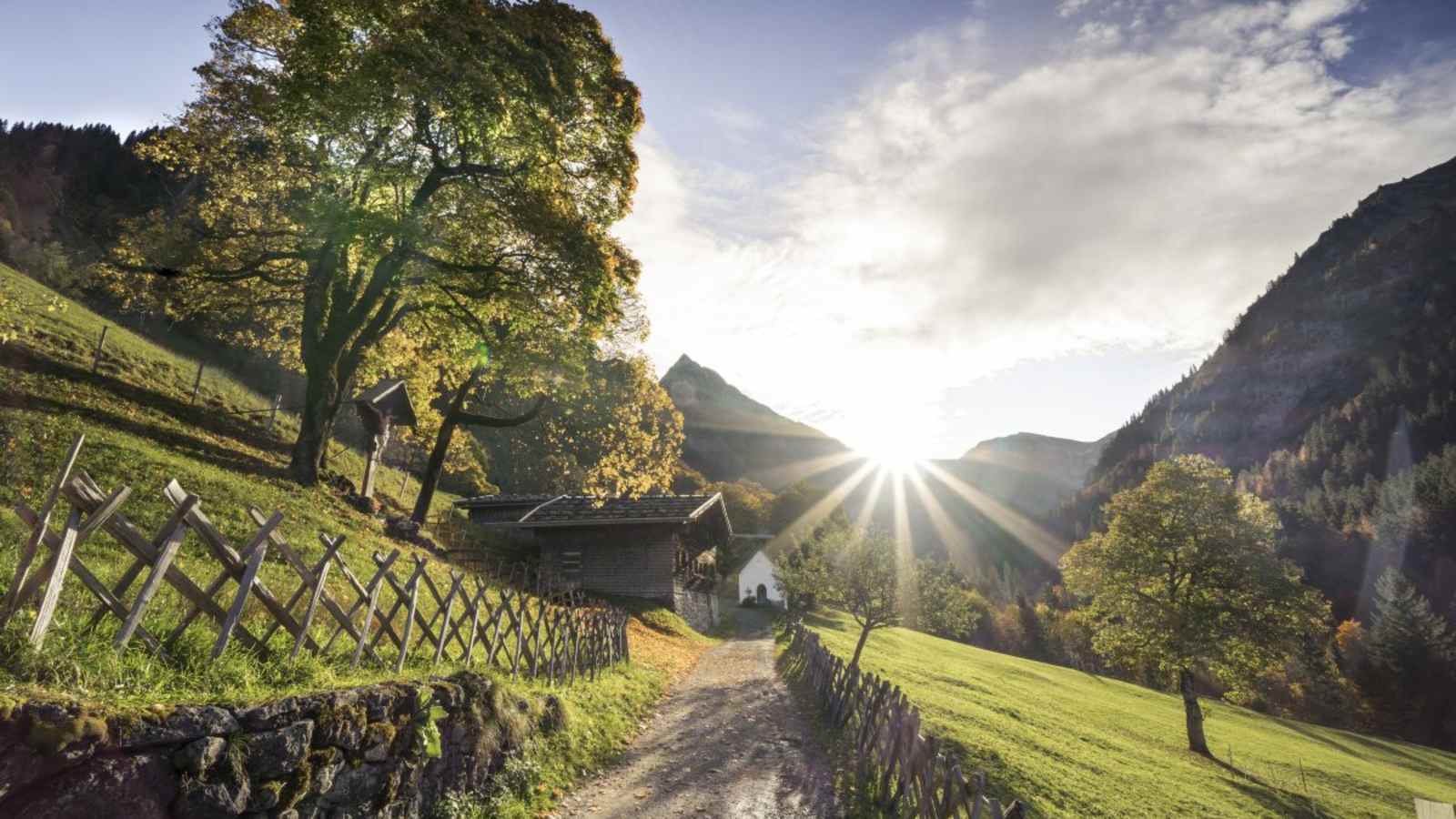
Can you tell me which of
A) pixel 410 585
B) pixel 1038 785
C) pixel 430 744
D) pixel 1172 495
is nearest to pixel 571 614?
pixel 410 585

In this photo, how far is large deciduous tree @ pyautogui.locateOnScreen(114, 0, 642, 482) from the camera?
15.9 meters

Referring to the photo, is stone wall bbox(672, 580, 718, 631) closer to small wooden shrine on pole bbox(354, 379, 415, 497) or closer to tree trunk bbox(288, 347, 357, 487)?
small wooden shrine on pole bbox(354, 379, 415, 497)

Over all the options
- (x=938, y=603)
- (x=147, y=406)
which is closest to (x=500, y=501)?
(x=147, y=406)

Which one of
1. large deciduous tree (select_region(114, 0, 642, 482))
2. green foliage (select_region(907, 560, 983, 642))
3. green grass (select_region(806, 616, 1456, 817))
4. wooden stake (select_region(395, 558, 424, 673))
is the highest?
large deciduous tree (select_region(114, 0, 642, 482))

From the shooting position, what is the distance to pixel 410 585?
8742 millimetres

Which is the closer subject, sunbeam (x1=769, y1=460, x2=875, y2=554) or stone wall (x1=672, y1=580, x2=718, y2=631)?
stone wall (x1=672, y1=580, x2=718, y2=631)

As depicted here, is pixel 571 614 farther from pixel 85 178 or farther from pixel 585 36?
pixel 85 178

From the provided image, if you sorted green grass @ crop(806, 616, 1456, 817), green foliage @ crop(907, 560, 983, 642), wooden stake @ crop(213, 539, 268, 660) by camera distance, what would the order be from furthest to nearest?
green foliage @ crop(907, 560, 983, 642)
green grass @ crop(806, 616, 1456, 817)
wooden stake @ crop(213, 539, 268, 660)

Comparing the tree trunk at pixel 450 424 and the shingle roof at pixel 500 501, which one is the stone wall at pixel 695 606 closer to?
the shingle roof at pixel 500 501

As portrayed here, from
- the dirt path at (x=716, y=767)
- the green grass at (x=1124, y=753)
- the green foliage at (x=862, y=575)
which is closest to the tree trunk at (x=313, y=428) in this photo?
the dirt path at (x=716, y=767)

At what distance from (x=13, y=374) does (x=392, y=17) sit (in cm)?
1478

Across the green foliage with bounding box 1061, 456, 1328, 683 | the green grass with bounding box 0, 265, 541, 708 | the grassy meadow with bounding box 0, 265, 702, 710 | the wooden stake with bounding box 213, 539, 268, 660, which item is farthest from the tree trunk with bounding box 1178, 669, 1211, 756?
the wooden stake with bounding box 213, 539, 268, 660

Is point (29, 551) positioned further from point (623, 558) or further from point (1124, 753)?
point (623, 558)

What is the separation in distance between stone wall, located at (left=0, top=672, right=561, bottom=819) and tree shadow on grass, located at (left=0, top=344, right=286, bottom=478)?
15.1 m
